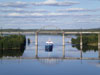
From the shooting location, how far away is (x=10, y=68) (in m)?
30.4

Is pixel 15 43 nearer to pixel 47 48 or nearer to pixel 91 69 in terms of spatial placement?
pixel 47 48

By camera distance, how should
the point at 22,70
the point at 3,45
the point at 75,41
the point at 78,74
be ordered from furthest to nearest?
the point at 75,41 → the point at 3,45 → the point at 22,70 → the point at 78,74

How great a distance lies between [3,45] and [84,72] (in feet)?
108

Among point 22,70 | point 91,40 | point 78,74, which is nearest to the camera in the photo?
point 78,74

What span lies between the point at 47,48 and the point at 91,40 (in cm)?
2114

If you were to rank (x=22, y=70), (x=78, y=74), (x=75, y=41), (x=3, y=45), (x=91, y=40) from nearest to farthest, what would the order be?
(x=78, y=74) → (x=22, y=70) → (x=3, y=45) → (x=91, y=40) → (x=75, y=41)

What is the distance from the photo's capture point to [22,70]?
28.8 metres

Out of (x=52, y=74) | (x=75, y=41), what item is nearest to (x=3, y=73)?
(x=52, y=74)

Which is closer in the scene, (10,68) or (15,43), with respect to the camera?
(10,68)

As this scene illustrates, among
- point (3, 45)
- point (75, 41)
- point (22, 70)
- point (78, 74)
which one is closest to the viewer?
point (78, 74)

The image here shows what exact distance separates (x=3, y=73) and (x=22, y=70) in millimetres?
2342

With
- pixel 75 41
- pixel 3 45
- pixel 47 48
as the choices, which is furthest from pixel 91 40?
pixel 3 45

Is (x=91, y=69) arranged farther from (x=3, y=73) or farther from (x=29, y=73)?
(x=3, y=73)

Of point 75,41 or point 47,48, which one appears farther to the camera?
point 75,41
